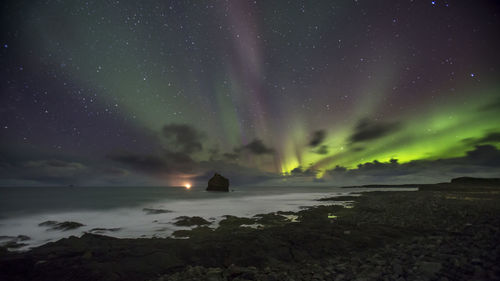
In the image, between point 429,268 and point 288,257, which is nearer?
point 429,268

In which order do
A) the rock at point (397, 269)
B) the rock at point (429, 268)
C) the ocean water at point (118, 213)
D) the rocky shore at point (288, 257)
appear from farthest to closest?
the ocean water at point (118, 213), the rocky shore at point (288, 257), the rock at point (397, 269), the rock at point (429, 268)

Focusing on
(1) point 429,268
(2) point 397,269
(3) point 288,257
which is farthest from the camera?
(3) point 288,257

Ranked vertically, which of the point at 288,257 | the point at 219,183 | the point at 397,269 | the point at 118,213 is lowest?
the point at 118,213

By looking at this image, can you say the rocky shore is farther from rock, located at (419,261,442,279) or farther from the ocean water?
the ocean water

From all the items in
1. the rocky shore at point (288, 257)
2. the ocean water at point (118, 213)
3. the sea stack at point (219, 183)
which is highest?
the sea stack at point (219, 183)

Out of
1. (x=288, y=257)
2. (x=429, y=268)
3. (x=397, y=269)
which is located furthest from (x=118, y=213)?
(x=429, y=268)

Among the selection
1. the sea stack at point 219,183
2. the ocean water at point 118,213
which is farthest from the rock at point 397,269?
the sea stack at point 219,183

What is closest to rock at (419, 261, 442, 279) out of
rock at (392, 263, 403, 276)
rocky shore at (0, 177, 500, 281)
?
rocky shore at (0, 177, 500, 281)

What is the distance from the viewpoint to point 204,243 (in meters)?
9.00

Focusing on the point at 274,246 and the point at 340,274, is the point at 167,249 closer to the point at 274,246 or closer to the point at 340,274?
the point at 274,246

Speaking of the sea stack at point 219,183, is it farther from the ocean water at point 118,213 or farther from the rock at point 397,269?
the rock at point 397,269

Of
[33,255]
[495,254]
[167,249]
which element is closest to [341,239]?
[495,254]

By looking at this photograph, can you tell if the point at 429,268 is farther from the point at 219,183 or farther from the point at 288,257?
the point at 219,183

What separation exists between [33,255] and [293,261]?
376 inches
